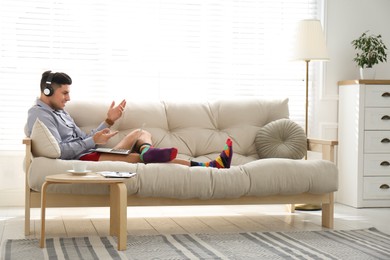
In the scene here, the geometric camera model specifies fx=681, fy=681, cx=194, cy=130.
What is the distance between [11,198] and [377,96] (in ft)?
10.2

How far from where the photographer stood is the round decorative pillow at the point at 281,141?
15.9 feet

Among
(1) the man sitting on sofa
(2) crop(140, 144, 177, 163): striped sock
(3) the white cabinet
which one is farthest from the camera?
(3) the white cabinet

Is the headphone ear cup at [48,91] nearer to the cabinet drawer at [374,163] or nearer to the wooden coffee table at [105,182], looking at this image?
the wooden coffee table at [105,182]

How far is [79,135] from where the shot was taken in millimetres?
4664

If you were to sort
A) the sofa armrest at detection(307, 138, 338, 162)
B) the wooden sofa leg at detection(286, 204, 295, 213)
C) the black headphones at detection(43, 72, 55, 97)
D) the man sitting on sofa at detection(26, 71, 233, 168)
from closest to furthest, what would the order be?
the man sitting on sofa at detection(26, 71, 233, 168), the black headphones at detection(43, 72, 55, 97), the sofa armrest at detection(307, 138, 338, 162), the wooden sofa leg at detection(286, 204, 295, 213)

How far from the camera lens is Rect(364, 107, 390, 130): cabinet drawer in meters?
5.64

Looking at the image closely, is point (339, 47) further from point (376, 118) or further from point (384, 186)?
point (384, 186)

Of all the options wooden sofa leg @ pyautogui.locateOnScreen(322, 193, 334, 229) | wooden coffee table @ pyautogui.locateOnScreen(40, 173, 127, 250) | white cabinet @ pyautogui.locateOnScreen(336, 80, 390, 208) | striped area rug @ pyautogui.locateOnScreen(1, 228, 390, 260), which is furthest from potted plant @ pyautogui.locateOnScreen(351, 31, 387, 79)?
wooden coffee table @ pyautogui.locateOnScreen(40, 173, 127, 250)

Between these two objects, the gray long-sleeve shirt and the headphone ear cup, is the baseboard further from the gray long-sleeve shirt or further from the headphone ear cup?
the headphone ear cup

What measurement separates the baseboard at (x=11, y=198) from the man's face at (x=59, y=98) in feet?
4.05

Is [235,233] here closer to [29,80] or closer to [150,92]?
[150,92]

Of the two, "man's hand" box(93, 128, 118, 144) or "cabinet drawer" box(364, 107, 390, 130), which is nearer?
"man's hand" box(93, 128, 118, 144)

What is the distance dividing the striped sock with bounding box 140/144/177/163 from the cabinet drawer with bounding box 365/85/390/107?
85.9 inches

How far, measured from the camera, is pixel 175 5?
572 cm
